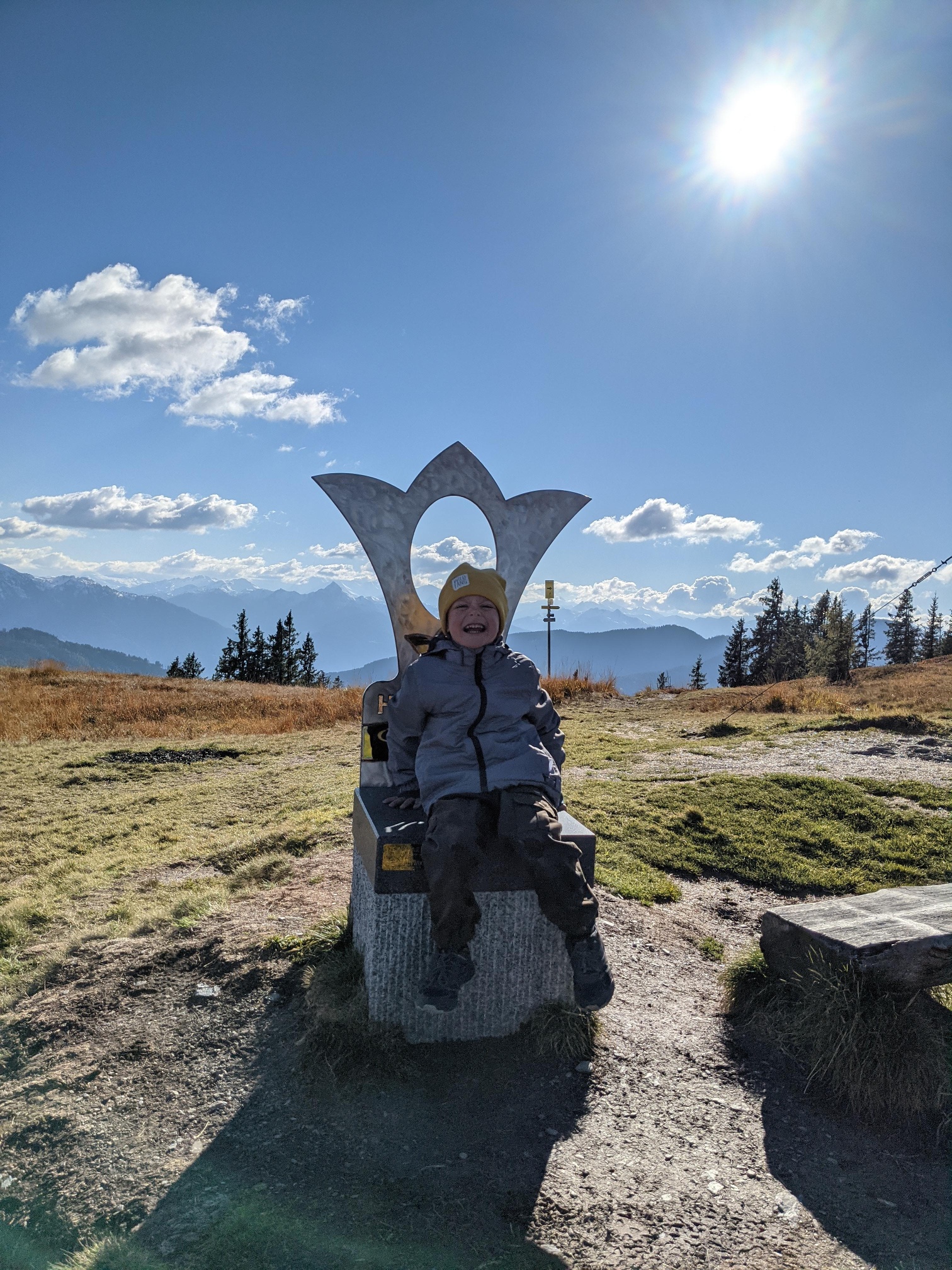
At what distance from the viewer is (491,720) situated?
3391 mm

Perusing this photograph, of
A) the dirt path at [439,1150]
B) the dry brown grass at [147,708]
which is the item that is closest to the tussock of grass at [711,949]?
the dirt path at [439,1150]

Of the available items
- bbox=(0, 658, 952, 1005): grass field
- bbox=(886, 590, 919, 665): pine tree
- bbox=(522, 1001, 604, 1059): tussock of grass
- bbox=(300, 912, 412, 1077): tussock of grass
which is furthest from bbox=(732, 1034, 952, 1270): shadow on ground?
bbox=(886, 590, 919, 665): pine tree

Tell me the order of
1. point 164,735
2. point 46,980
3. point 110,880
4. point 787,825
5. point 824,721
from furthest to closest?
1. point 164,735
2. point 824,721
3. point 787,825
4. point 110,880
5. point 46,980

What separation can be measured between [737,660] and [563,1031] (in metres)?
56.5

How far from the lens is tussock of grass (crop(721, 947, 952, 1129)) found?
2842 mm

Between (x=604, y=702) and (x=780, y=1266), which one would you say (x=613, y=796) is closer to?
(x=780, y=1266)

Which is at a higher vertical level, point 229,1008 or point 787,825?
point 787,825

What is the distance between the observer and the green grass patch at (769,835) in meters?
5.62

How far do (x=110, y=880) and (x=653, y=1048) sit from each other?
458 centimetres

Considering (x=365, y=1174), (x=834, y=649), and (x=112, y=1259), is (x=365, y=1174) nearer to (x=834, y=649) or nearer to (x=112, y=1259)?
(x=112, y=1259)

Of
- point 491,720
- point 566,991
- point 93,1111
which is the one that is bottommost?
point 93,1111

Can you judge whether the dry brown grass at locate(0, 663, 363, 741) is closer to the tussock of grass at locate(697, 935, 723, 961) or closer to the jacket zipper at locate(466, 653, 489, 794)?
the tussock of grass at locate(697, 935, 723, 961)

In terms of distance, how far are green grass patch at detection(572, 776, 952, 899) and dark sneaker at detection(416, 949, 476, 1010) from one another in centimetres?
228

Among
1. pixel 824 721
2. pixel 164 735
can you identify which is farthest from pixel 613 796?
pixel 164 735
